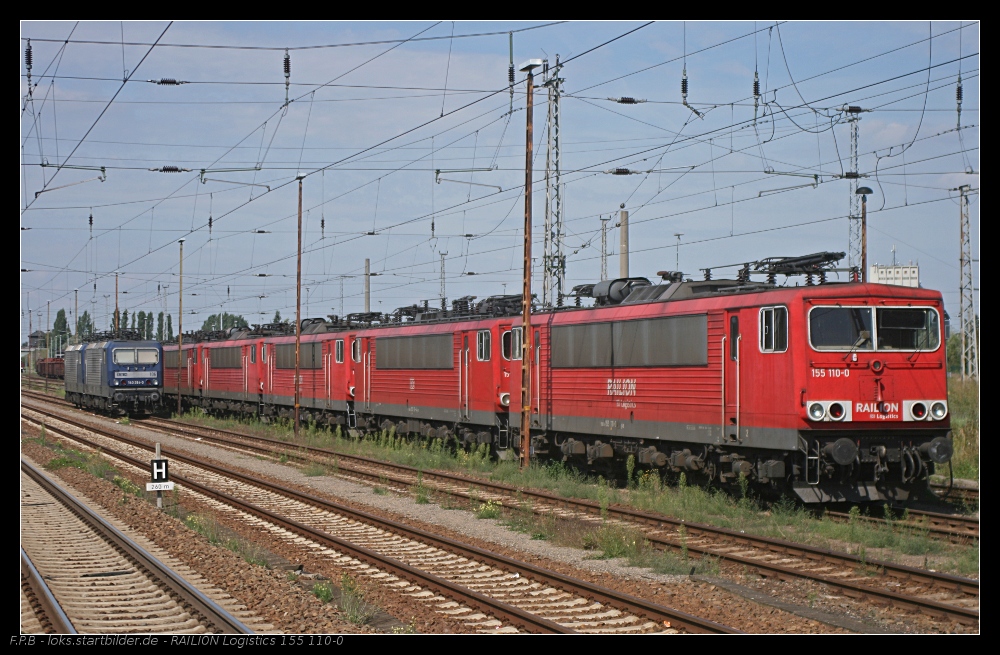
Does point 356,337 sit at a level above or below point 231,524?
above

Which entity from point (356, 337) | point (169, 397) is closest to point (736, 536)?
point (356, 337)

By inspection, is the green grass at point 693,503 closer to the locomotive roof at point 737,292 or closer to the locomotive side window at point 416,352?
the locomotive side window at point 416,352

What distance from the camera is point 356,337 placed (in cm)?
3344

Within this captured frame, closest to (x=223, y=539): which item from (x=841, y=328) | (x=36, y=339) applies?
(x=841, y=328)

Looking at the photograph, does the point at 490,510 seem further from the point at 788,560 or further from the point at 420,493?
the point at 788,560

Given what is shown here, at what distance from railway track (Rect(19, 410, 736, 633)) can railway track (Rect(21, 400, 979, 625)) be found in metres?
2.37

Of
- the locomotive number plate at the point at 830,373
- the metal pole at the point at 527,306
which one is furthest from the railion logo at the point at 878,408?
the metal pole at the point at 527,306

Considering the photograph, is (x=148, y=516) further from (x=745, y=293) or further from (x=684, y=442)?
(x=745, y=293)

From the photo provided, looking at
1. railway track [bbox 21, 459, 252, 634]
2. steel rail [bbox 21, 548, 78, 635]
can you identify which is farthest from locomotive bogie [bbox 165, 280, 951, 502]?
steel rail [bbox 21, 548, 78, 635]

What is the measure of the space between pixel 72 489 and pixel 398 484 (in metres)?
6.75

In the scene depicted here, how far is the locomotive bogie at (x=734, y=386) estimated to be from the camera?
52.1ft

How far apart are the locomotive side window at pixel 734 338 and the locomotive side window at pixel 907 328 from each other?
2117mm

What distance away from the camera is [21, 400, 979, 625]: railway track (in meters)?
10.9

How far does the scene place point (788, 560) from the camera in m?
13.2
